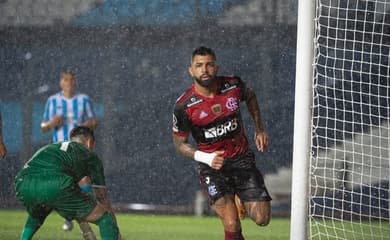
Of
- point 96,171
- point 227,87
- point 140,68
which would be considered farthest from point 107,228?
point 140,68

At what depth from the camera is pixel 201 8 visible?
16.0 metres

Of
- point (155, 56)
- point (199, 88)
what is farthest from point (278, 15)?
point (199, 88)

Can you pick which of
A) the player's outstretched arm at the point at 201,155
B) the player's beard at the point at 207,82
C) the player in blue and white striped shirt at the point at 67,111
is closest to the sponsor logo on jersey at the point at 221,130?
the player's outstretched arm at the point at 201,155

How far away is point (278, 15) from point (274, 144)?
2.05 m

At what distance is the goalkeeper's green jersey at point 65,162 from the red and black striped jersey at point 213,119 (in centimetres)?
92

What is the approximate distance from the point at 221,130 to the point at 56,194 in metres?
1.51

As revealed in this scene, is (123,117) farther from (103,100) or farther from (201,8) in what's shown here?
(201,8)

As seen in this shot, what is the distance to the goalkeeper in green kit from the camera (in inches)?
294

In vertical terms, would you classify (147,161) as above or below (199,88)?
below

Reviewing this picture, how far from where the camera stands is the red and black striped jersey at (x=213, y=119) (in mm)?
8180

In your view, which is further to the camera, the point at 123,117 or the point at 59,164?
the point at 123,117

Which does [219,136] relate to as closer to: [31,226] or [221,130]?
[221,130]

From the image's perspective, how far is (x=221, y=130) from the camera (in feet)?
26.9

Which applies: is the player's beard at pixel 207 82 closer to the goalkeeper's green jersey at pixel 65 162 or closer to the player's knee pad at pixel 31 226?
the goalkeeper's green jersey at pixel 65 162
